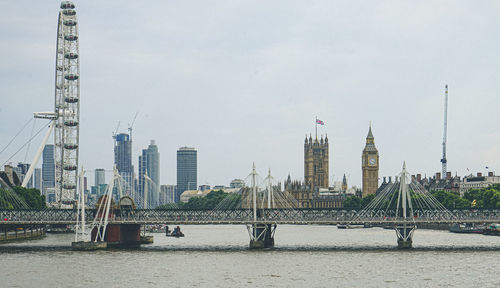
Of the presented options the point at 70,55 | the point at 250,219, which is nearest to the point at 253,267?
the point at 250,219

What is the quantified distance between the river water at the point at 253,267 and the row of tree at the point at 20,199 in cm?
3180

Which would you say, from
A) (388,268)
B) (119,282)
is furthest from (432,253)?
(119,282)

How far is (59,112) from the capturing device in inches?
7032

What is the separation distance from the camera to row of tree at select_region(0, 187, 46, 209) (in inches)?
5581

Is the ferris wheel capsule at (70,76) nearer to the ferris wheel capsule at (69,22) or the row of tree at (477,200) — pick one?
the ferris wheel capsule at (69,22)

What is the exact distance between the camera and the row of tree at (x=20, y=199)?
142 metres

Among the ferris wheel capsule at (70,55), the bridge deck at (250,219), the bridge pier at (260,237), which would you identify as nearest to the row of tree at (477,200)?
the bridge deck at (250,219)

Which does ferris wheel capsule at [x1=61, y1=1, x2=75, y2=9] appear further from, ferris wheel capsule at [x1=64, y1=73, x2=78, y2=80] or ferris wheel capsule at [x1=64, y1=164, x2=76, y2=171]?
ferris wheel capsule at [x1=64, y1=164, x2=76, y2=171]

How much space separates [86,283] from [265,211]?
43.3m

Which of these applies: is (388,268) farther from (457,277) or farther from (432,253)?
(432,253)

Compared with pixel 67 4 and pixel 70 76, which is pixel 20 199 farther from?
pixel 67 4

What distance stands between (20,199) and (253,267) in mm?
67630

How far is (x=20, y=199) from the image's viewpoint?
458ft

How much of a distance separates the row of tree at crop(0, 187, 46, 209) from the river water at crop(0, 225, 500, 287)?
31801mm
